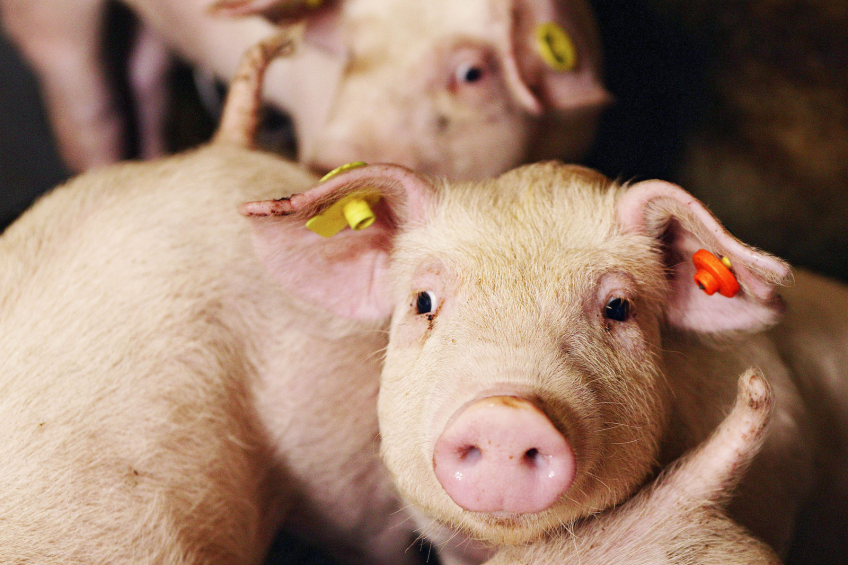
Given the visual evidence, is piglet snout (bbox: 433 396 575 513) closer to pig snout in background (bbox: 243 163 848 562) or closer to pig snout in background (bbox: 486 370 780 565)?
pig snout in background (bbox: 243 163 848 562)

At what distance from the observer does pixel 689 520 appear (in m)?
1.15

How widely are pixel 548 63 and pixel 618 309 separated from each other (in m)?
1.15

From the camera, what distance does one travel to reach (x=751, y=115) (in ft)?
8.03

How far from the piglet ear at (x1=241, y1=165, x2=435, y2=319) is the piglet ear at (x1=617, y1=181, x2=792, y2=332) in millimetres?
372

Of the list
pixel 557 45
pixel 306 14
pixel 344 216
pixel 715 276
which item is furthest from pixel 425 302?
pixel 306 14

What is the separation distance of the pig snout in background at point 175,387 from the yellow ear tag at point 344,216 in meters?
0.13

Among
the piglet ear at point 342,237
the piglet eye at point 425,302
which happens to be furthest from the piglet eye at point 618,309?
the piglet ear at point 342,237

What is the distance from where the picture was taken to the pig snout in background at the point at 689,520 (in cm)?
111

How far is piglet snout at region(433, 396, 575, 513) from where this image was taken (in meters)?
0.91

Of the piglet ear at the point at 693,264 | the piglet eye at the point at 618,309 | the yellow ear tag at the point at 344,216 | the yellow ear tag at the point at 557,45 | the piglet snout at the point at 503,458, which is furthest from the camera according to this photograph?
the yellow ear tag at the point at 557,45

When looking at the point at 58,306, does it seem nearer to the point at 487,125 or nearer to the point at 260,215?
the point at 260,215

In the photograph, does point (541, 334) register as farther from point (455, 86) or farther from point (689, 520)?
point (455, 86)

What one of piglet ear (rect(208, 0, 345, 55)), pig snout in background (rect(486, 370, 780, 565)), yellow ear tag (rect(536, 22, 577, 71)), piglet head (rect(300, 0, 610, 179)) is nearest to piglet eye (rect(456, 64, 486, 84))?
piglet head (rect(300, 0, 610, 179))

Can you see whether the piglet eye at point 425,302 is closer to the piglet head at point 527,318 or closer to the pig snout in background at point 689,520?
the piglet head at point 527,318
